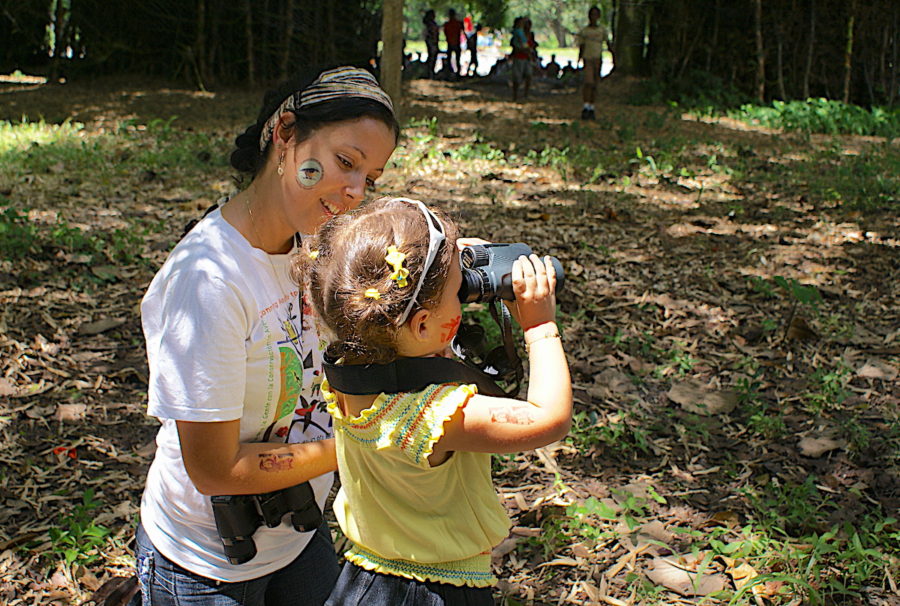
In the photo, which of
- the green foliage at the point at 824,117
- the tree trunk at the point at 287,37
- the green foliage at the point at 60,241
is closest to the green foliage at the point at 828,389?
the green foliage at the point at 60,241

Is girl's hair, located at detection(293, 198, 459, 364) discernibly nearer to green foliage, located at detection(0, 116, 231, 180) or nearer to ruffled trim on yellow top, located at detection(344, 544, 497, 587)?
ruffled trim on yellow top, located at detection(344, 544, 497, 587)

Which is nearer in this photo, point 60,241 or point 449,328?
point 449,328

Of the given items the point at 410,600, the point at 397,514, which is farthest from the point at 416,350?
the point at 410,600

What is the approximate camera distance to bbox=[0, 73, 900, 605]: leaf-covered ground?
290 cm

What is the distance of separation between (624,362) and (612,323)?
0.49 meters

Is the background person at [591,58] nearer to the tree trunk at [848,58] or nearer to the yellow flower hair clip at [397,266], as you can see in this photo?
the tree trunk at [848,58]

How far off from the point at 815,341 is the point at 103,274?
13.6 ft

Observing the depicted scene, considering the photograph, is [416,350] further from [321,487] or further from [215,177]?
[215,177]

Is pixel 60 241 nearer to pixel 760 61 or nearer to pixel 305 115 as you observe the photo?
pixel 305 115

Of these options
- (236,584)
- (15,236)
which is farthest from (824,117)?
(236,584)

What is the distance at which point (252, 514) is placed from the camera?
6.14 feet

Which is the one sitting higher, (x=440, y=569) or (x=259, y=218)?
(x=259, y=218)

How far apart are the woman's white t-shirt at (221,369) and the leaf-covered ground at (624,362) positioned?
495mm

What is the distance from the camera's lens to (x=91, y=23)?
13320 mm
